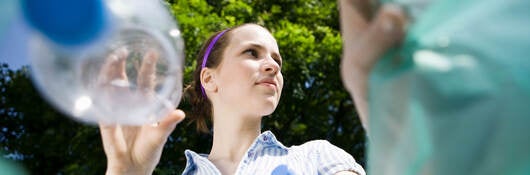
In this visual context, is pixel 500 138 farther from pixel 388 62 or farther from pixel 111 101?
pixel 111 101

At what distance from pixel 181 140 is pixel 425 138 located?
14.7 feet

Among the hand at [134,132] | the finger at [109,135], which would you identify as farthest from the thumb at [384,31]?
A: the finger at [109,135]

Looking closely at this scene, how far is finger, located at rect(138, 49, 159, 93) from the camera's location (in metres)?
1.93

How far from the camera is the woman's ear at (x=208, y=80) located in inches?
109

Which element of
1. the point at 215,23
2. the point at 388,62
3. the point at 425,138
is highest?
the point at 215,23

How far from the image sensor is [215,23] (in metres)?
5.45

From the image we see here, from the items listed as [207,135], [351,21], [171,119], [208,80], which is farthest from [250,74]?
[207,135]

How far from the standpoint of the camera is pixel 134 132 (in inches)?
83.6

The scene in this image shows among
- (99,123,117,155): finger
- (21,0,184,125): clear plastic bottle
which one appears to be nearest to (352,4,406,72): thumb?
(21,0,184,125): clear plastic bottle

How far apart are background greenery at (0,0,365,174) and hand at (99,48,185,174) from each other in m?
3.14

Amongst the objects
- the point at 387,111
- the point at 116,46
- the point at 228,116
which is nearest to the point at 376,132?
the point at 387,111

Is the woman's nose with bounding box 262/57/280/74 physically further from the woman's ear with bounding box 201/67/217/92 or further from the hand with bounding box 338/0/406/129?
the hand with bounding box 338/0/406/129

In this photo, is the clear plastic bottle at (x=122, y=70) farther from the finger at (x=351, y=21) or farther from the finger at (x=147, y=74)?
the finger at (x=351, y=21)

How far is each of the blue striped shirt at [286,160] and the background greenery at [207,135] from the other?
2745 millimetres
